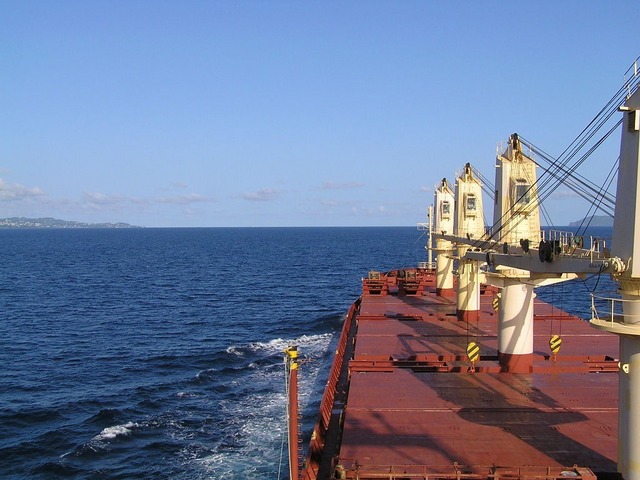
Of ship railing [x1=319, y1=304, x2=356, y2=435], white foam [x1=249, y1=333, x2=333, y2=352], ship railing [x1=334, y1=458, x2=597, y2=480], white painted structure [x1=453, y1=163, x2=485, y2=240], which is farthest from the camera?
white foam [x1=249, y1=333, x2=333, y2=352]

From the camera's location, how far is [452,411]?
18.8m

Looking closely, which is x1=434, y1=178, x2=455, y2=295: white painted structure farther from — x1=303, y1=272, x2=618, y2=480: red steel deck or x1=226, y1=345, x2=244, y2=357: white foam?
x1=226, y1=345, x2=244, y2=357: white foam

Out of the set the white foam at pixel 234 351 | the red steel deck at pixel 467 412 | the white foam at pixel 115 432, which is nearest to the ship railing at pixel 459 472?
the red steel deck at pixel 467 412

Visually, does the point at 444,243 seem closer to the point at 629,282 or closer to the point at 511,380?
the point at 511,380

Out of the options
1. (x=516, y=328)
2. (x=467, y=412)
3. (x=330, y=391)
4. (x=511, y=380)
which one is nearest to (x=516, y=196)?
(x=516, y=328)

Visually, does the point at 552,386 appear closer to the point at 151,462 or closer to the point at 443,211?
the point at 151,462

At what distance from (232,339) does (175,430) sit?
21.0 m

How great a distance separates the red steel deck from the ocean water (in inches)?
235

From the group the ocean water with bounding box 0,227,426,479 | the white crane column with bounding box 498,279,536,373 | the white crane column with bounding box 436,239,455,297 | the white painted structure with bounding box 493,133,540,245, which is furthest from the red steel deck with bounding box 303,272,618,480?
the white crane column with bounding box 436,239,455,297

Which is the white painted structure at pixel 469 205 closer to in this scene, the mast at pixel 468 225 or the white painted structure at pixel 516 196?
the mast at pixel 468 225

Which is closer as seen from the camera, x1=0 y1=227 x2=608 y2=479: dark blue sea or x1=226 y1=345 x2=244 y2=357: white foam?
x1=0 y1=227 x2=608 y2=479: dark blue sea

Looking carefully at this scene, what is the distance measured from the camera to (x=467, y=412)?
18.8 meters

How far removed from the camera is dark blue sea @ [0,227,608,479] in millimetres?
26828

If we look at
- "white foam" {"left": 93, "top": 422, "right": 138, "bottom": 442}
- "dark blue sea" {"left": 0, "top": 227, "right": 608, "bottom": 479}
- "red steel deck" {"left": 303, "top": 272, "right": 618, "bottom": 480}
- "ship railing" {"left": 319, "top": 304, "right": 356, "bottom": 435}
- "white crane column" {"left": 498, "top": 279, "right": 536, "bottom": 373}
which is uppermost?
"white crane column" {"left": 498, "top": 279, "right": 536, "bottom": 373}
